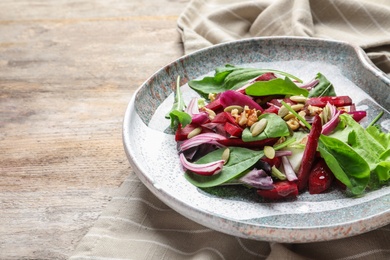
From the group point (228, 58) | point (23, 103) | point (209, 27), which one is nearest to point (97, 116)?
point (23, 103)

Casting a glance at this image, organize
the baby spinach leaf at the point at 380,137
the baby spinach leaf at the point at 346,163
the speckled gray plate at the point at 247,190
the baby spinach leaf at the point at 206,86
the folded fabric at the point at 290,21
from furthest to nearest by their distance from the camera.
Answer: the folded fabric at the point at 290,21
the baby spinach leaf at the point at 206,86
the baby spinach leaf at the point at 380,137
the baby spinach leaf at the point at 346,163
the speckled gray plate at the point at 247,190

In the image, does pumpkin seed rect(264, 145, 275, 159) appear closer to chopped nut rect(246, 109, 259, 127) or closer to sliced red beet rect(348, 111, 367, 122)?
chopped nut rect(246, 109, 259, 127)

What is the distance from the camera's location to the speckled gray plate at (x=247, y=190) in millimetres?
919

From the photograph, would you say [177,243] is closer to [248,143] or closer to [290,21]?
[248,143]

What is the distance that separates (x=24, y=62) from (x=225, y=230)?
1.13 m

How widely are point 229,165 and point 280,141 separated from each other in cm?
12

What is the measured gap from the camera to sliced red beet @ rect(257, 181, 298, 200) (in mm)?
1025

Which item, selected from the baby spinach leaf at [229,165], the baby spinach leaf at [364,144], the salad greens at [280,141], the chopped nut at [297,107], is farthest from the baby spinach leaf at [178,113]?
the baby spinach leaf at [364,144]

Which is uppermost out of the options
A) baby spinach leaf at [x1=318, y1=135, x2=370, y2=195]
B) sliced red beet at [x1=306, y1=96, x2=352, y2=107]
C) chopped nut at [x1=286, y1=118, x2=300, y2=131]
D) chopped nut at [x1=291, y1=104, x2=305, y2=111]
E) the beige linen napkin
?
baby spinach leaf at [x1=318, y1=135, x2=370, y2=195]

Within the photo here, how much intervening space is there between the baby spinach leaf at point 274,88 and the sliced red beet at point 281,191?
9.8 inches

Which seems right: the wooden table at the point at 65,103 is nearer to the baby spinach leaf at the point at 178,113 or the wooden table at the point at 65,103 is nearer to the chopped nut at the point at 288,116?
the baby spinach leaf at the point at 178,113

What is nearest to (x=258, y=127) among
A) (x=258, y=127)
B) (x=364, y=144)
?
(x=258, y=127)

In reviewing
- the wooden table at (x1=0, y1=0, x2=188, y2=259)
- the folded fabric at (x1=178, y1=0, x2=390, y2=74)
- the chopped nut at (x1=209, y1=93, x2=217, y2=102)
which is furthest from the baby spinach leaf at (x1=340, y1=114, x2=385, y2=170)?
the folded fabric at (x1=178, y1=0, x2=390, y2=74)

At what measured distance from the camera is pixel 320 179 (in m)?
1.05
